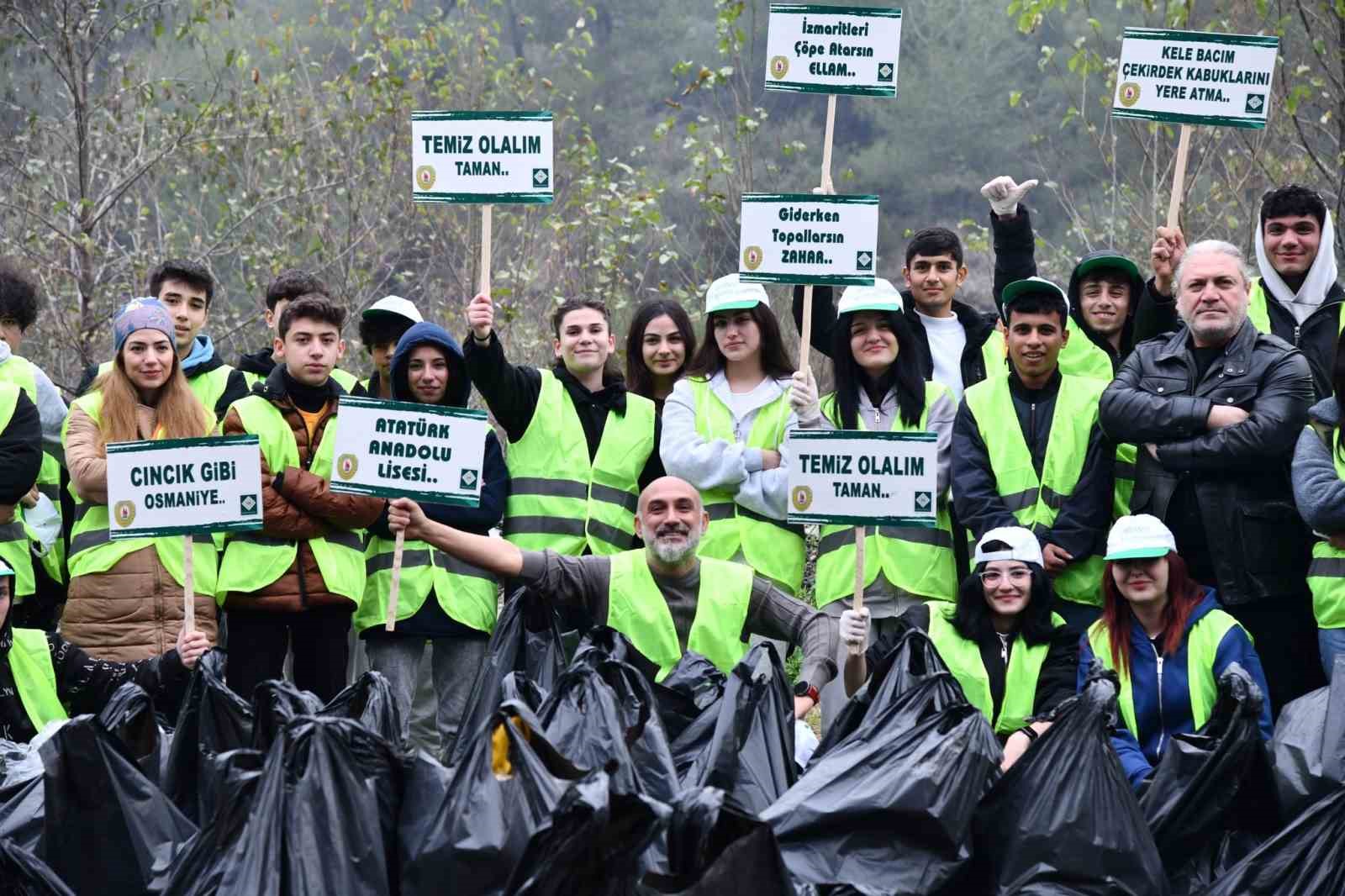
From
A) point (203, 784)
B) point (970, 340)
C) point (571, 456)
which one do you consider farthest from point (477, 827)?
point (970, 340)

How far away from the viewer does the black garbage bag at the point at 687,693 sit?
5.12m

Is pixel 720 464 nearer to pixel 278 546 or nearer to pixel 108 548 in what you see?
pixel 278 546

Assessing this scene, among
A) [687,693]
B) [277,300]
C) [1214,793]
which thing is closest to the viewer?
[1214,793]

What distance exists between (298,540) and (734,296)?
180cm

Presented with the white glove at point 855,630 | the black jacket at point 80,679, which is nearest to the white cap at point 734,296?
the white glove at point 855,630

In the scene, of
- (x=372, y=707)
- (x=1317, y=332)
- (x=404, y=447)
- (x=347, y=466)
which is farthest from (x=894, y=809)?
(x=1317, y=332)

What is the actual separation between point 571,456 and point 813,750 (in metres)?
1.79

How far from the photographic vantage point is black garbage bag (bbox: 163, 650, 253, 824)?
489 cm

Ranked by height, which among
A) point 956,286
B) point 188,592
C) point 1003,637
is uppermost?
point 956,286

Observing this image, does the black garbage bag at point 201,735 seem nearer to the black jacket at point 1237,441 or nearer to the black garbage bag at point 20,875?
the black garbage bag at point 20,875

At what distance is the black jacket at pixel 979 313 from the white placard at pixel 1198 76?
1.97 ft

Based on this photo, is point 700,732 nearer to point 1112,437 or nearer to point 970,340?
point 1112,437

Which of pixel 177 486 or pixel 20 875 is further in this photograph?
pixel 177 486

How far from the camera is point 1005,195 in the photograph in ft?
22.7
